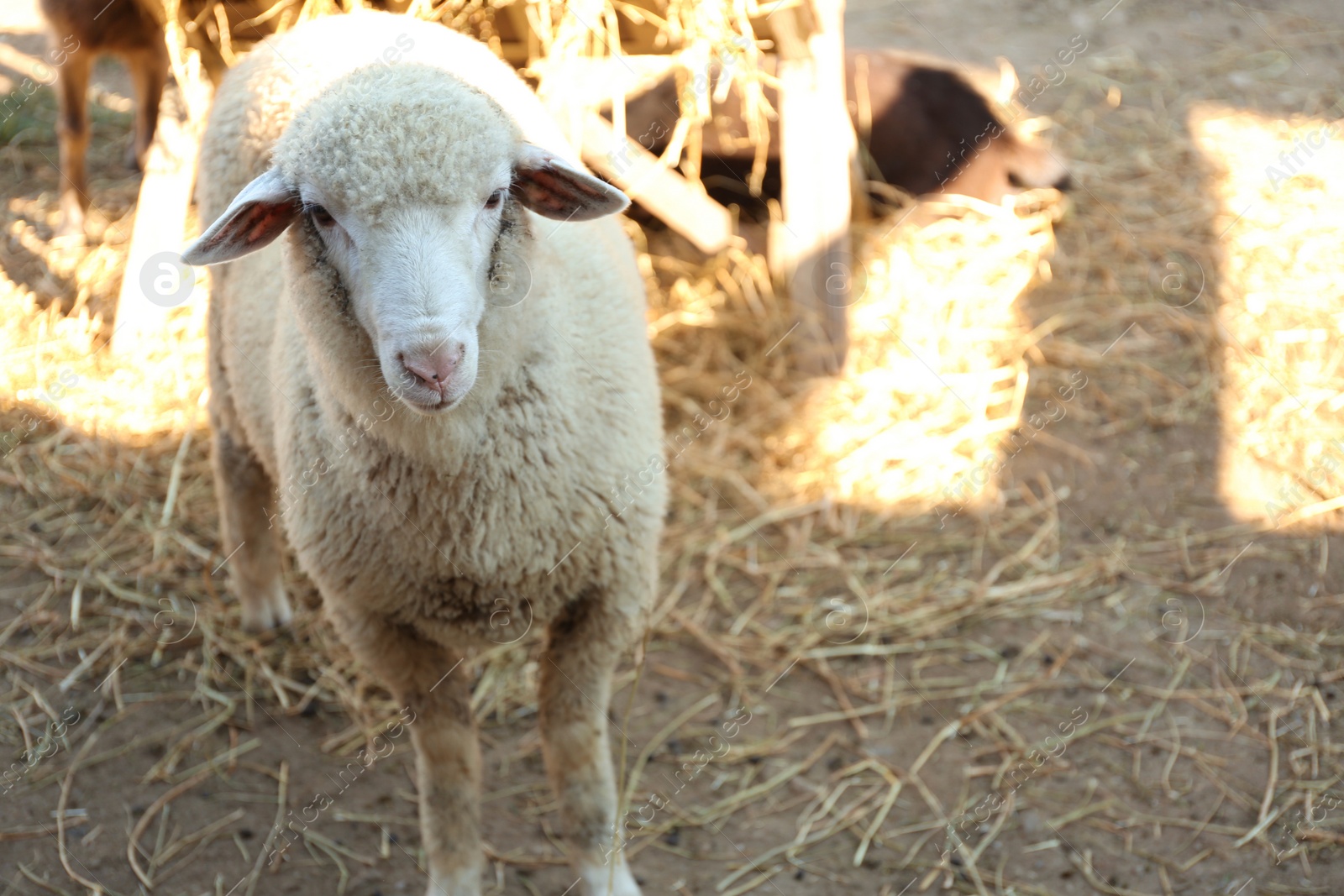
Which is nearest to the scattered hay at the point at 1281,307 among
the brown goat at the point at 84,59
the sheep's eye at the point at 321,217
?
the sheep's eye at the point at 321,217

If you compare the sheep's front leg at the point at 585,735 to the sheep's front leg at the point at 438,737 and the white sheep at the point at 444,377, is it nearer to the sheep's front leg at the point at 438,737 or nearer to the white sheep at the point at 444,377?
the white sheep at the point at 444,377

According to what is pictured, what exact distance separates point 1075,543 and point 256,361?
2.40 metres

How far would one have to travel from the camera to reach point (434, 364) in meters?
1.62

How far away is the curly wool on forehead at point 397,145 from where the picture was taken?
1692 millimetres

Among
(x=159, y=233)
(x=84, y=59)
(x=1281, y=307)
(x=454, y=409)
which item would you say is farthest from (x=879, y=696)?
(x=84, y=59)

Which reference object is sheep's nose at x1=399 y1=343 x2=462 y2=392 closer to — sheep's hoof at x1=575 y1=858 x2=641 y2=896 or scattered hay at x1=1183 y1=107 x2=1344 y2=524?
sheep's hoof at x1=575 y1=858 x2=641 y2=896

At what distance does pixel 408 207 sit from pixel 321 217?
0.71 feet

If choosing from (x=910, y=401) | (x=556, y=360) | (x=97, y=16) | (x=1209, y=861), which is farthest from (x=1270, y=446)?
(x=97, y=16)

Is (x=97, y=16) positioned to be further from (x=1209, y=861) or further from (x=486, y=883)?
(x=1209, y=861)

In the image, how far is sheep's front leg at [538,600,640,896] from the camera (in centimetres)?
223

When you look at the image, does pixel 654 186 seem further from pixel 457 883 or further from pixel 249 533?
pixel 457 883

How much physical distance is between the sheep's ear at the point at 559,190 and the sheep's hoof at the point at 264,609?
5.87 feet

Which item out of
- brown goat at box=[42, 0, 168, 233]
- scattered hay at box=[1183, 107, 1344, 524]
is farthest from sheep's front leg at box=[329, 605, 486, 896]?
brown goat at box=[42, 0, 168, 233]

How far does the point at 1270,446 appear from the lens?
11.3ft
